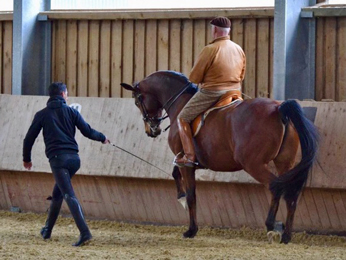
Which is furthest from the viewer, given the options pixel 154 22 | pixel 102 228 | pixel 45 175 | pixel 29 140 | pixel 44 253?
pixel 154 22

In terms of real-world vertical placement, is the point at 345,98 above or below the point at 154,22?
below

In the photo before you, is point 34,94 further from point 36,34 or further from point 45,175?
point 45,175

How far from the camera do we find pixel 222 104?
8734 millimetres

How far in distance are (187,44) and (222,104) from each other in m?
3.09

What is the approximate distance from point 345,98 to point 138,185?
2.99 metres

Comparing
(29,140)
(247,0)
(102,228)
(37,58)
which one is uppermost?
(247,0)

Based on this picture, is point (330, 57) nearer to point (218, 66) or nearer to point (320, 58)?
point (320, 58)

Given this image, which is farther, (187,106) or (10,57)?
(10,57)

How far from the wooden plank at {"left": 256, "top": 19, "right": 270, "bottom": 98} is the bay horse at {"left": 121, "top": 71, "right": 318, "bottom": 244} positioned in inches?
82.6

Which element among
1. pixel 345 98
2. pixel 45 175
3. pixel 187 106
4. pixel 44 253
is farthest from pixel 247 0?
pixel 44 253

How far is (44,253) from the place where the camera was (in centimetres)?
772

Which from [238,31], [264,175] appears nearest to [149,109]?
[264,175]

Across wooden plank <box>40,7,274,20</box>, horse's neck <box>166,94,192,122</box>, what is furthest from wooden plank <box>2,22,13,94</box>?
horse's neck <box>166,94,192,122</box>

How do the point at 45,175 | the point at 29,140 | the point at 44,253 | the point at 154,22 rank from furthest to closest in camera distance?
the point at 154,22
the point at 45,175
the point at 29,140
the point at 44,253
